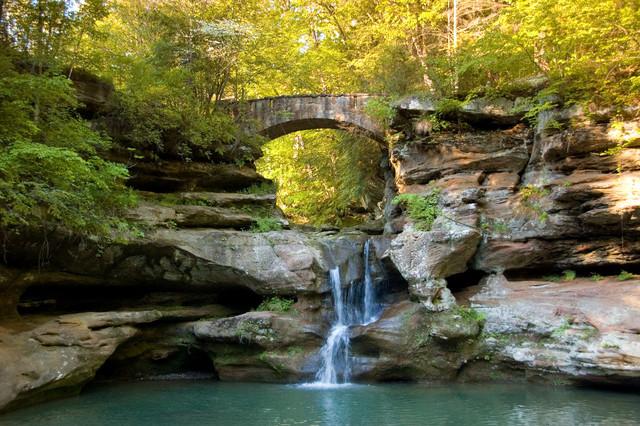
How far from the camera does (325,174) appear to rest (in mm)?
20703

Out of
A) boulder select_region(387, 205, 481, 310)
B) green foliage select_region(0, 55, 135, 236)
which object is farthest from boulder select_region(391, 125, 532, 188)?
green foliage select_region(0, 55, 135, 236)

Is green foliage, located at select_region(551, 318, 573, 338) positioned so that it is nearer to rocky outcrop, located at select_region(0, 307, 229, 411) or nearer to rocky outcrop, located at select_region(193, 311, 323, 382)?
rocky outcrop, located at select_region(193, 311, 323, 382)

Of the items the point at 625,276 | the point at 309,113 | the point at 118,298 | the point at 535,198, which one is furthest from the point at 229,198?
the point at 625,276

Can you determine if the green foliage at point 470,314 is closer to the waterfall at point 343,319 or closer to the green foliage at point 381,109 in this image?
the waterfall at point 343,319

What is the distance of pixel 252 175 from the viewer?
52.3 feet

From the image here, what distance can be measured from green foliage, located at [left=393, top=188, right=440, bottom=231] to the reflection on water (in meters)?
4.14

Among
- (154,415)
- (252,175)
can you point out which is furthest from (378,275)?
(154,415)

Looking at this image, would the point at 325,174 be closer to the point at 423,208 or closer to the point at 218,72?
the point at 218,72

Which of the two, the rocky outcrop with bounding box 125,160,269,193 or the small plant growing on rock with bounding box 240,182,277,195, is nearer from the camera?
the rocky outcrop with bounding box 125,160,269,193

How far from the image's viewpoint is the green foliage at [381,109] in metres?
14.5

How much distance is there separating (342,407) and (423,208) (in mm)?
5922

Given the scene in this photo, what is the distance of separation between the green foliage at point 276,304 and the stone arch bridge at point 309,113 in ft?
21.8

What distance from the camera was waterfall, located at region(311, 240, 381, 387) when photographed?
1100 centimetres

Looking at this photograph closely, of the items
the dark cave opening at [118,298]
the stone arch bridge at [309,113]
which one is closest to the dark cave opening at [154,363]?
the dark cave opening at [118,298]
